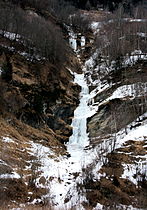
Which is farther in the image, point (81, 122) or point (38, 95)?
point (81, 122)

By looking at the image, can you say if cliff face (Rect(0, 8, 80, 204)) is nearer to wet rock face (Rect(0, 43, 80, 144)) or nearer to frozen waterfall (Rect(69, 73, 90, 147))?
wet rock face (Rect(0, 43, 80, 144))

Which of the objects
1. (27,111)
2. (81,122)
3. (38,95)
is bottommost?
(81,122)

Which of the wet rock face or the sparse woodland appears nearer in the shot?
the sparse woodland

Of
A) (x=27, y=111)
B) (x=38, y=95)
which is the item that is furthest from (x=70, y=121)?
(x=27, y=111)

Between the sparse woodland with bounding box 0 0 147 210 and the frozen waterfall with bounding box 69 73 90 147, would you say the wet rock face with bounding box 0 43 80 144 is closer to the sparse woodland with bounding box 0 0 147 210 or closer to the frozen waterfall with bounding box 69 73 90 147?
the sparse woodland with bounding box 0 0 147 210

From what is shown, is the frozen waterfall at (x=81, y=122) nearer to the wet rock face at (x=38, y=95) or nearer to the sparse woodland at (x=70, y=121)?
the sparse woodland at (x=70, y=121)

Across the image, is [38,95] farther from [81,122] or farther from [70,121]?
[81,122]

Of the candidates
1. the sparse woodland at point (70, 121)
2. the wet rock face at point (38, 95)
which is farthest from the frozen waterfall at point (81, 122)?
the wet rock face at point (38, 95)

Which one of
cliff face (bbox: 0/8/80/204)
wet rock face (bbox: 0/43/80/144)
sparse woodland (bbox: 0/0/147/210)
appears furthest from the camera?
wet rock face (bbox: 0/43/80/144)

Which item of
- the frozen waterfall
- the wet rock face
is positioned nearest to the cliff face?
the wet rock face

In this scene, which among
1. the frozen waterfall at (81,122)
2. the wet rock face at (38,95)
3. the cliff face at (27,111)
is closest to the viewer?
the cliff face at (27,111)

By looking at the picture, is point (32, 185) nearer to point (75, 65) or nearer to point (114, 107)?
point (114, 107)

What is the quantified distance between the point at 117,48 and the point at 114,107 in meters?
15.8

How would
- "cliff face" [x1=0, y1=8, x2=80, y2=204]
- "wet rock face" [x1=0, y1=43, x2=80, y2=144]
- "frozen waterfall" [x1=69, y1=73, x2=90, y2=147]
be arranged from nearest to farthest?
"cliff face" [x1=0, y1=8, x2=80, y2=204], "wet rock face" [x1=0, y1=43, x2=80, y2=144], "frozen waterfall" [x1=69, y1=73, x2=90, y2=147]
